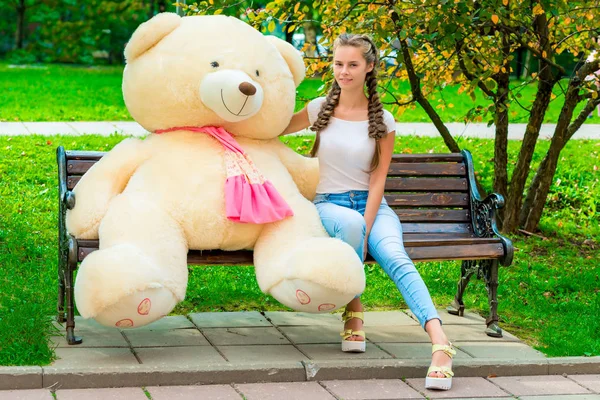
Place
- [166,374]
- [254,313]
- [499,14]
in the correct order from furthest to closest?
[499,14] < [254,313] < [166,374]

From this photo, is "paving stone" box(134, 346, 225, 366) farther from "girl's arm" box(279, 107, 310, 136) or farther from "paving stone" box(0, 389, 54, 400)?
"girl's arm" box(279, 107, 310, 136)

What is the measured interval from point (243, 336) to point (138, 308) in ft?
3.51

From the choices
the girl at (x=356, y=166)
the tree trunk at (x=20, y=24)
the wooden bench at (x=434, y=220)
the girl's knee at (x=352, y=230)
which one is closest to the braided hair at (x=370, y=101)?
the girl at (x=356, y=166)

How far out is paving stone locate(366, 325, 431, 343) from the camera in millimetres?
5344

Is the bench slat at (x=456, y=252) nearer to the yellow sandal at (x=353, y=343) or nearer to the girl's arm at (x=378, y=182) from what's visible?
the girl's arm at (x=378, y=182)

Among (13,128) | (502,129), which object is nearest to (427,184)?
(502,129)

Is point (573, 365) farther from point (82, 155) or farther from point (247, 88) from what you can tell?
point (82, 155)

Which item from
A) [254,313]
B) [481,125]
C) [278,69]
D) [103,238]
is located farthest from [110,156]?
[481,125]

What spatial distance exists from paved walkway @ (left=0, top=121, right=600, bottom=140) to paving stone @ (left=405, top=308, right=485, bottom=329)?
17.4ft

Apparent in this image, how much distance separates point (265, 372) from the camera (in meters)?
4.59

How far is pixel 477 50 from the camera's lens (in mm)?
6914

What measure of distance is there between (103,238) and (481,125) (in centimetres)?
959

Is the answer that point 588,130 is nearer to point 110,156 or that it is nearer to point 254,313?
point 254,313

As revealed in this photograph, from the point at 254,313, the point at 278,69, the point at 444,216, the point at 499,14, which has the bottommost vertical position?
the point at 254,313
